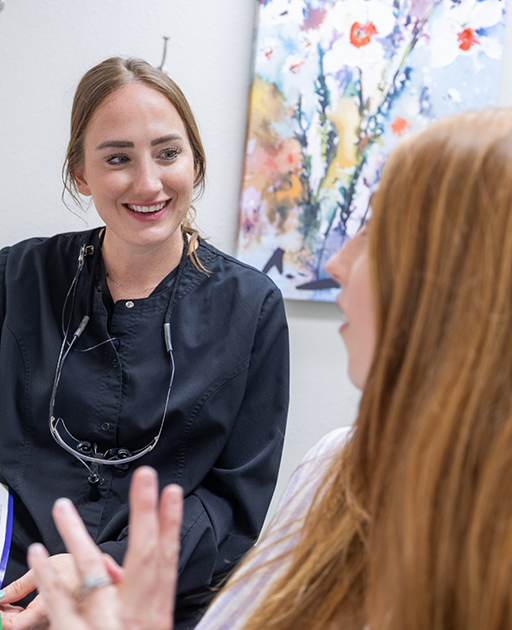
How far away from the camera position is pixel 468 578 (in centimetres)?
48

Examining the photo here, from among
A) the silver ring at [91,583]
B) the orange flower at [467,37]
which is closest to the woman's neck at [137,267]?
the silver ring at [91,583]

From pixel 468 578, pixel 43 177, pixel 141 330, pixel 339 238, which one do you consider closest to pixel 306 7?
pixel 339 238

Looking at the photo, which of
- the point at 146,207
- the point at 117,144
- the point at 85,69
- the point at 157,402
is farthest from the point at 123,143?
the point at 157,402

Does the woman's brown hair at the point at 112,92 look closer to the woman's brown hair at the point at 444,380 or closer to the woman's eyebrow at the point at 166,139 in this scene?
the woman's eyebrow at the point at 166,139

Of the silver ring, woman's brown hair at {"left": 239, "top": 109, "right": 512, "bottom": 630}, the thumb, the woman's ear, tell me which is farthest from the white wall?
the silver ring

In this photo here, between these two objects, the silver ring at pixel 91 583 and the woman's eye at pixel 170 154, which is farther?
the woman's eye at pixel 170 154

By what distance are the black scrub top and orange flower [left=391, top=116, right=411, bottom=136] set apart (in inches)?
22.9

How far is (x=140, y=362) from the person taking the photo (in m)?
1.15

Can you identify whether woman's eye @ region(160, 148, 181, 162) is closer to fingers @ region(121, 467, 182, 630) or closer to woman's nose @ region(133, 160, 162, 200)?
woman's nose @ region(133, 160, 162, 200)

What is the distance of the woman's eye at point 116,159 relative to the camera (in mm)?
1162

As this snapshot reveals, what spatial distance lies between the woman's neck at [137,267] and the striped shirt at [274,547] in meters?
0.55

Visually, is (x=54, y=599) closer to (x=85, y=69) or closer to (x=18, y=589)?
(x=18, y=589)

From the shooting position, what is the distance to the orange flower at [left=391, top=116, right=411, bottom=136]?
150 cm

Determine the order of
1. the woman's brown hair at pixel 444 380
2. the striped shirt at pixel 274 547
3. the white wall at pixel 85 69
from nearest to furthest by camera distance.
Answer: the woman's brown hair at pixel 444 380
the striped shirt at pixel 274 547
the white wall at pixel 85 69
